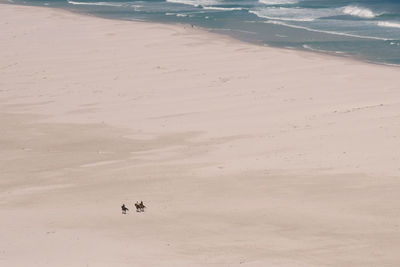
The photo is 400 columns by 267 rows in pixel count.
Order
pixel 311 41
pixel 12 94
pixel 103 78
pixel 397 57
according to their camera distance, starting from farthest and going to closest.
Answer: pixel 311 41, pixel 397 57, pixel 103 78, pixel 12 94

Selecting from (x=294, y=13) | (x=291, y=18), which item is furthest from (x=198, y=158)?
(x=294, y=13)

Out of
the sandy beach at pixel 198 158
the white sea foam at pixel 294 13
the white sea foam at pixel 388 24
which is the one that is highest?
the sandy beach at pixel 198 158

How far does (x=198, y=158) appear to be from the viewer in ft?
73.6

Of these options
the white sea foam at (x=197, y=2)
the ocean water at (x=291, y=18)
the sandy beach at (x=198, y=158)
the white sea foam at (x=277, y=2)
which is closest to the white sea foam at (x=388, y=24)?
the ocean water at (x=291, y=18)

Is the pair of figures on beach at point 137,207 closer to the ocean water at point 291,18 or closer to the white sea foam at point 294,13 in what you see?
the ocean water at point 291,18

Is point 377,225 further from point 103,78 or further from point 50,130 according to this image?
point 103,78

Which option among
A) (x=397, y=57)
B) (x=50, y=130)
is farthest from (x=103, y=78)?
(x=397, y=57)

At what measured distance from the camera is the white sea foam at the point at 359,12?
55.9m

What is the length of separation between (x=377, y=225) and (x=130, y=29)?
31215mm

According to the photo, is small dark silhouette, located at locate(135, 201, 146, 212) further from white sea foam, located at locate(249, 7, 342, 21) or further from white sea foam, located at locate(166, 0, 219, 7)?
white sea foam, located at locate(166, 0, 219, 7)

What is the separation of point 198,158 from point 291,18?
32567 mm

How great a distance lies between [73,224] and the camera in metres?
17.4

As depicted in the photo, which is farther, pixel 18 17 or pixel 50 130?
pixel 18 17

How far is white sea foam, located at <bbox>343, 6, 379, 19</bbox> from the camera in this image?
55894 millimetres
